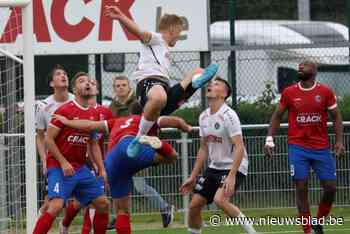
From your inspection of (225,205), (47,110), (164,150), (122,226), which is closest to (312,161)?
(225,205)

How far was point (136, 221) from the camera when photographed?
61.6ft

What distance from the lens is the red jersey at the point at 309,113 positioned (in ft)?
51.9

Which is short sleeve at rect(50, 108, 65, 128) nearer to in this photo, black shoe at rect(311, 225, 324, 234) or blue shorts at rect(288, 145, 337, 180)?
blue shorts at rect(288, 145, 337, 180)

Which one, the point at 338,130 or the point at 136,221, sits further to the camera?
the point at 136,221

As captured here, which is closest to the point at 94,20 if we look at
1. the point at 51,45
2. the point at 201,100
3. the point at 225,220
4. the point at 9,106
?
the point at 51,45

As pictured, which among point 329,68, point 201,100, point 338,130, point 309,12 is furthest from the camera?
point 309,12

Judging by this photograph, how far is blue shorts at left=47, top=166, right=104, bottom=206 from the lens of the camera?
13883mm

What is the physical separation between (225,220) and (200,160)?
356cm

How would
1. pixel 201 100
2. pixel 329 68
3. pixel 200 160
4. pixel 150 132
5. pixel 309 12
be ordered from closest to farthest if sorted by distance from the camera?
1. pixel 150 132
2. pixel 200 160
3. pixel 201 100
4. pixel 329 68
5. pixel 309 12

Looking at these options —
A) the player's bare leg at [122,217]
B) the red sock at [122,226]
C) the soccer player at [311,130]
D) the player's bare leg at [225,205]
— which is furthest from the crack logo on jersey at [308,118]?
the red sock at [122,226]

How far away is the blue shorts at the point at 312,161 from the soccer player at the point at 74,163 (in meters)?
2.67

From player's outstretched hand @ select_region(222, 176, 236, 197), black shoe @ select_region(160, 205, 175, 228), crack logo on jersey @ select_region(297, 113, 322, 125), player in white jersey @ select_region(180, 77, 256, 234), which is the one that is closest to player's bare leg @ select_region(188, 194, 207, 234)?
player in white jersey @ select_region(180, 77, 256, 234)

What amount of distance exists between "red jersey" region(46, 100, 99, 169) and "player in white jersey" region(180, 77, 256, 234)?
54.1 inches

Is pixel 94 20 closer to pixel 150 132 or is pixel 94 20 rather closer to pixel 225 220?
pixel 225 220
